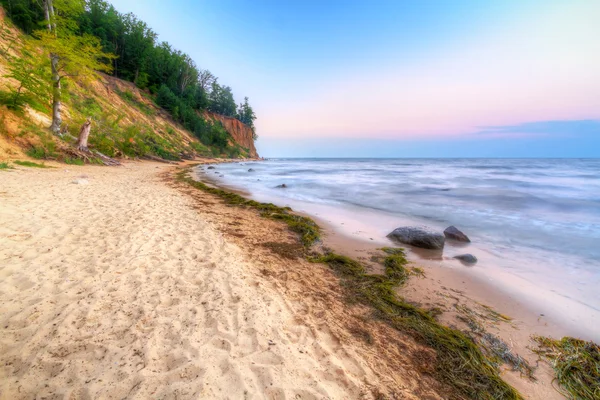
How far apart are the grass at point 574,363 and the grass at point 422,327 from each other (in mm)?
587

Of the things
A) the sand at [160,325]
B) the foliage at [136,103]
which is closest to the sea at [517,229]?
the sand at [160,325]

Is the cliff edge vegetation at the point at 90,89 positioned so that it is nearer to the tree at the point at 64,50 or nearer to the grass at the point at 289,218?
the tree at the point at 64,50

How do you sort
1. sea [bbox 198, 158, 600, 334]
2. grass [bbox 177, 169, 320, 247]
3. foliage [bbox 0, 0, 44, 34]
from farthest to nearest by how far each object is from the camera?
foliage [bbox 0, 0, 44, 34] < grass [bbox 177, 169, 320, 247] < sea [bbox 198, 158, 600, 334]

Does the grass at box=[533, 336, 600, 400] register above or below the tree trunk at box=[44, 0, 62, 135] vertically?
below

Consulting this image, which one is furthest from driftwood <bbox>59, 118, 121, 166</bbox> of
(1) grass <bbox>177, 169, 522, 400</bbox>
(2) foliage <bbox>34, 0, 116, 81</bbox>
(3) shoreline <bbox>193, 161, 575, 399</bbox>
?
(3) shoreline <bbox>193, 161, 575, 399</bbox>

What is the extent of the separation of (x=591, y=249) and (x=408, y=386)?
24.2ft

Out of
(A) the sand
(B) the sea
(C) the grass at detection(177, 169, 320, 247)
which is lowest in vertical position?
(B) the sea

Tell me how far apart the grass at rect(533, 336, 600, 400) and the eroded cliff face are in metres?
62.2

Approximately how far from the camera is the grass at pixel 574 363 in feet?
7.00

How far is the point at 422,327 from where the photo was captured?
273 cm

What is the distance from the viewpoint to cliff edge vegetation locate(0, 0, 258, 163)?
11.0 metres

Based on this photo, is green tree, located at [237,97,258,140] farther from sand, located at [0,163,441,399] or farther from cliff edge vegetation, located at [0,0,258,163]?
sand, located at [0,163,441,399]

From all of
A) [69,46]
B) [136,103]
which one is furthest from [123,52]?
[69,46]

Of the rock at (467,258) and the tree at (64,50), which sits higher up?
the tree at (64,50)
